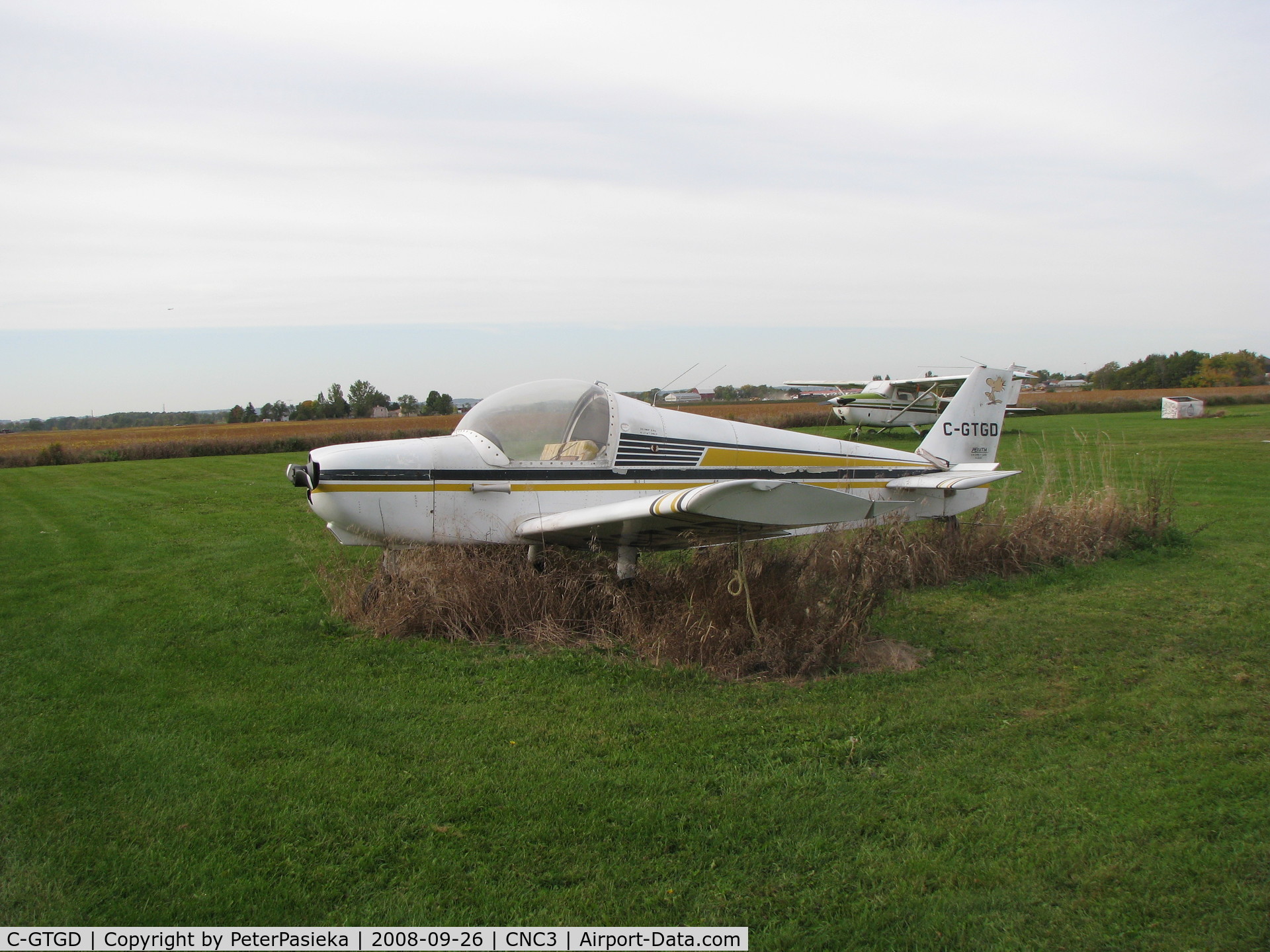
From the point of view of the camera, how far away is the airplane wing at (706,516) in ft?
14.0

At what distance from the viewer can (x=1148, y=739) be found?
383cm

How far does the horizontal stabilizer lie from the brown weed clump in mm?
633

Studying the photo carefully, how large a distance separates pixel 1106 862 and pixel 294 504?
1286 centimetres

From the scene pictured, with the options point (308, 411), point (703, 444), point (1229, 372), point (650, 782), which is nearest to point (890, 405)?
point (703, 444)

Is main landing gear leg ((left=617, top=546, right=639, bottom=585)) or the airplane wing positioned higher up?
the airplane wing

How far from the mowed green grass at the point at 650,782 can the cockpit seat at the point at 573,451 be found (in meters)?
1.64

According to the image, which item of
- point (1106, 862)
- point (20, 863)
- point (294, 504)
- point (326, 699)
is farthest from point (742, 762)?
point (294, 504)

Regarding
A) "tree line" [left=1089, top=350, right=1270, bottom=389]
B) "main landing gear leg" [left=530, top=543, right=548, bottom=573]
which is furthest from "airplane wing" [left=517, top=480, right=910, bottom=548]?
"tree line" [left=1089, top=350, right=1270, bottom=389]

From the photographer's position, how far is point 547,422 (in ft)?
20.5

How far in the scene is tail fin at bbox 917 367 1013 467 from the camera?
8.38 m

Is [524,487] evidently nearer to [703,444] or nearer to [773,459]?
[703,444]

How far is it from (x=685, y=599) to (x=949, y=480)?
340 cm

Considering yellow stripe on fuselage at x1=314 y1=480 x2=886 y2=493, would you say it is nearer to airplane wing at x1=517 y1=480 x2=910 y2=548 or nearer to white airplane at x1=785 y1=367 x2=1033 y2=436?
airplane wing at x1=517 y1=480 x2=910 y2=548

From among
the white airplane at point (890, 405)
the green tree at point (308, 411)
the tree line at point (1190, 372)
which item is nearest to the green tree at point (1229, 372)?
the tree line at point (1190, 372)
